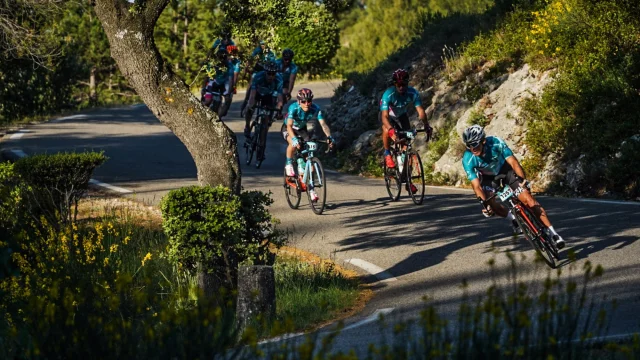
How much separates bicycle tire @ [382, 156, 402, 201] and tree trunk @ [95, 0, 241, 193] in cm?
545

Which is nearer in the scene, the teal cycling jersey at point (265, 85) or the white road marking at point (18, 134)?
the teal cycling jersey at point (265, 85)

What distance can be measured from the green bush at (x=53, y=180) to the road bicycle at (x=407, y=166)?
15.0ft

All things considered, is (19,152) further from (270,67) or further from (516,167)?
(516,167)

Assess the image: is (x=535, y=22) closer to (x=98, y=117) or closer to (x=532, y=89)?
(x=532, y=89)

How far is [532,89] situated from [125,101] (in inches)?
1062

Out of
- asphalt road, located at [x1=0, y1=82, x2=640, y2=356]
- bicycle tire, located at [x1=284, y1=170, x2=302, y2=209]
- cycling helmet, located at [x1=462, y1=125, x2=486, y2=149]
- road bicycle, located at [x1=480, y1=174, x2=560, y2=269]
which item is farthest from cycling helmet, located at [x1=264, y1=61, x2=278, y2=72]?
road bicycle, located at [x1=480, y1=174, x2=560, y2=269]

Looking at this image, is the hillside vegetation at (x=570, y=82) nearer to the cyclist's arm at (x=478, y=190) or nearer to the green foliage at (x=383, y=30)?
the cyclist's arm at (x=478, y=190)

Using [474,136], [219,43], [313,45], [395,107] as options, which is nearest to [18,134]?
[395,107]

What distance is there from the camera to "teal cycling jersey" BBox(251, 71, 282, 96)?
19.3 metres

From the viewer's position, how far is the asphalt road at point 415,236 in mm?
9391

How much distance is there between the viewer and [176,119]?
10.2m

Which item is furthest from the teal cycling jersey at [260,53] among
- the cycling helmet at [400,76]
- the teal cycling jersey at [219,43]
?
the cycling helmet at [400,76]

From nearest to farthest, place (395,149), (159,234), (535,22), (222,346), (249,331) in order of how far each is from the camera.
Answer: (249,331)
(222,346)
(159,234)
(395,149)
(535,22)

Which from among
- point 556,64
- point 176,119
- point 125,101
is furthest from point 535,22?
point 125,101
